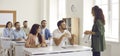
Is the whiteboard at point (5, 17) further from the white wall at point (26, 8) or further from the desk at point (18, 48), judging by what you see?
the desk at point (18, 48)

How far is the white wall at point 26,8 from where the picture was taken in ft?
29.2

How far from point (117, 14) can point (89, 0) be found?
1.29m

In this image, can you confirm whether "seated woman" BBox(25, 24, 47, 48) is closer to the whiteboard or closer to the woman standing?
the woman standing

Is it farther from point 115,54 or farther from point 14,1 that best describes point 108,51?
point 14,1

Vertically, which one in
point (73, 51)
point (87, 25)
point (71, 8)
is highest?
point (71, 8)

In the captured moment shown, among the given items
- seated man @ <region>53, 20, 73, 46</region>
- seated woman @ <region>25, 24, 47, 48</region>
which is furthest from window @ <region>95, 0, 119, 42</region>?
seated woman @ <region>25, 24, 47, 48</region>

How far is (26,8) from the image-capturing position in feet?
30.3

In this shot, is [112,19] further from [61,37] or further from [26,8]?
[26,8]

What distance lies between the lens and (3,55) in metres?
6.69

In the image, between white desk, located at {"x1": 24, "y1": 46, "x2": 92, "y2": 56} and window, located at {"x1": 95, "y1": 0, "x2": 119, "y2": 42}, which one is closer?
white desk, located at {"x1": 24, "y1": 46, "x2": 92, "y2": 56}

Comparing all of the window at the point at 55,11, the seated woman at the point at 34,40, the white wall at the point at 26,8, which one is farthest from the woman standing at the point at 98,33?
the white wall at the point at 26,8

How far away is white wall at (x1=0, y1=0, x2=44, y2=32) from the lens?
29.2 feet

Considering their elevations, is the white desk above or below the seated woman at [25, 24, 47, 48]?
below

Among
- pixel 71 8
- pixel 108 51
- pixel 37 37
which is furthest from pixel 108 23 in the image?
pixel 37 37
